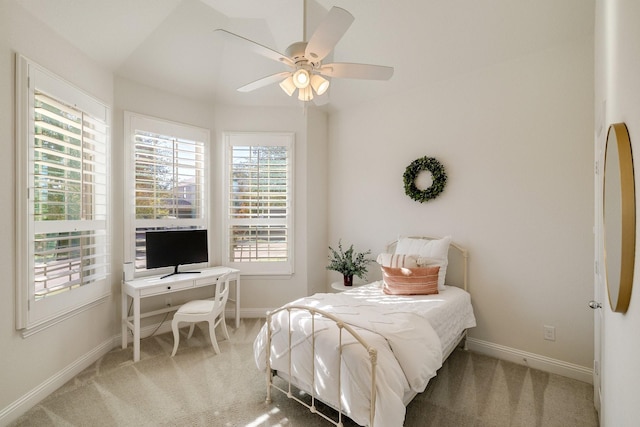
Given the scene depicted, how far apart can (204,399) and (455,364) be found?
7.55 feet

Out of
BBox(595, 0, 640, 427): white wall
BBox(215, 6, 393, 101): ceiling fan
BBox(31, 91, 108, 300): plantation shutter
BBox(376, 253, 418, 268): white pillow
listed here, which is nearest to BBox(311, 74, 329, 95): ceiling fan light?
BBox(215, 6, 393, 101): ceiling fan

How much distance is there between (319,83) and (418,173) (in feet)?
6.32

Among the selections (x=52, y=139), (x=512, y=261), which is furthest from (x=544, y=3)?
(x=52, y=139)

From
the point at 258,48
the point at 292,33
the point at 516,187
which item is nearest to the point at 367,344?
the point at 258,48

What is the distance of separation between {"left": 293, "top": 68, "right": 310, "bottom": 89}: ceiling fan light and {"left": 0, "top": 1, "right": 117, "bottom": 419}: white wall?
6.78 feet

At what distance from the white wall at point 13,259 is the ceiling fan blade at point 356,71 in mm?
2256

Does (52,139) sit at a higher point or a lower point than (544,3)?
lower

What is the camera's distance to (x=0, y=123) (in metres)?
2.18

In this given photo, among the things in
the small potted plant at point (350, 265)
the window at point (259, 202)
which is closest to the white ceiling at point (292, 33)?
the window at point (259, 202)

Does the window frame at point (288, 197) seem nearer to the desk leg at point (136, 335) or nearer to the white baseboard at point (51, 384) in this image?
the desk leg at point (136, 335)

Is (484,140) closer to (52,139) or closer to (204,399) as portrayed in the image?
(204,399)

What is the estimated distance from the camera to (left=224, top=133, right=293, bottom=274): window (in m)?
4.36

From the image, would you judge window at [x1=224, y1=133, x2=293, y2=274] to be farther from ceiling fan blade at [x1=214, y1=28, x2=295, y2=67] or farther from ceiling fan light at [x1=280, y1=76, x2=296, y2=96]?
ceiling fan blade at [x1=214, y1=28, x2=295, y2=67]

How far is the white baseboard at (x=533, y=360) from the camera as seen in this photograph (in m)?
2.74
